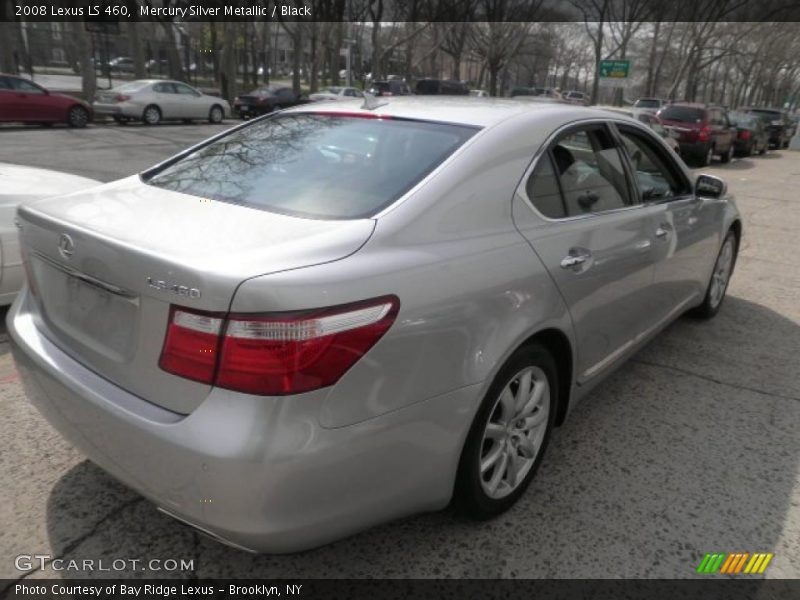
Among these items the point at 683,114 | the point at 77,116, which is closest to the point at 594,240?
the point at 683,114

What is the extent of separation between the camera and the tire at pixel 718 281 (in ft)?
15.6

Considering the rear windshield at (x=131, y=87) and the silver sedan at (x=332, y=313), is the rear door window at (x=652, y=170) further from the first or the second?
the rear windshield at (x=131, y=87)

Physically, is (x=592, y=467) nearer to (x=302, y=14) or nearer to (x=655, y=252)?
(x=655, y=252)

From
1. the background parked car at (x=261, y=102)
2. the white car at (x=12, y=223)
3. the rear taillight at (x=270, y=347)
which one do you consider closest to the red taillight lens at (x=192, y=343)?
the rear taillight at (x=270, y=347)

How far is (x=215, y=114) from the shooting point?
23891mm

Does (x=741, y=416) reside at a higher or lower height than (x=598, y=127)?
lower

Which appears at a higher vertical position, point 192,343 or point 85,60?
point 192,343

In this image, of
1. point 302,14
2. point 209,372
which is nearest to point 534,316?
point 209,372

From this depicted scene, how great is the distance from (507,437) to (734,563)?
0.96m

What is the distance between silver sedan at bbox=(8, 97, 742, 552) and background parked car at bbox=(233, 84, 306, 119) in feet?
84.1

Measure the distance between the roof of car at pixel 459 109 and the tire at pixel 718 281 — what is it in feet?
6.82

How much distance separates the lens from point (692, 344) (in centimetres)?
447

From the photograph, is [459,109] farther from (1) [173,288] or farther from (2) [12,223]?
(2) [12,223]

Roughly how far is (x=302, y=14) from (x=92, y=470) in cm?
4016
